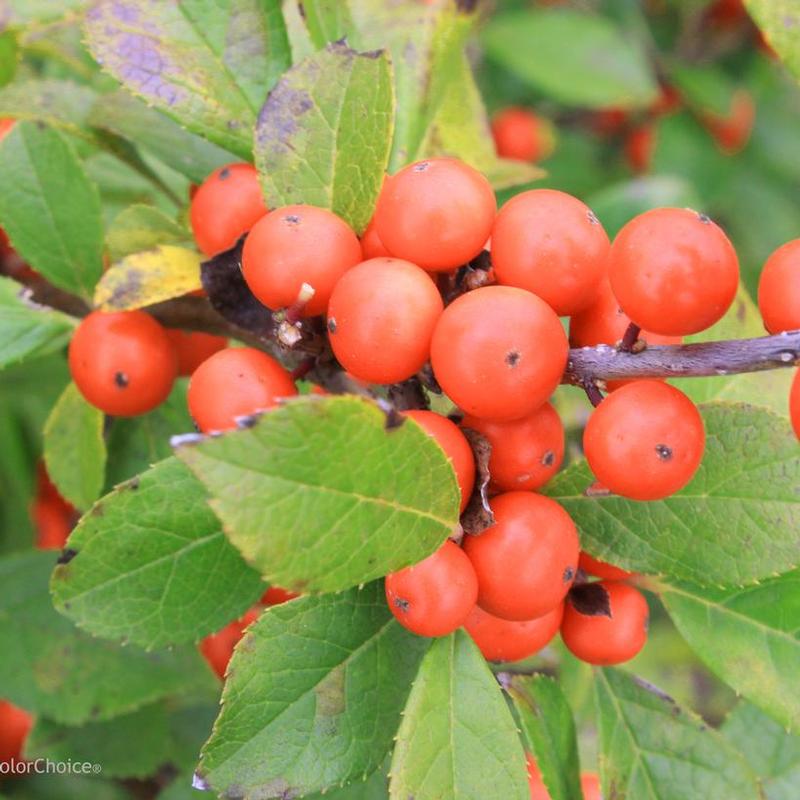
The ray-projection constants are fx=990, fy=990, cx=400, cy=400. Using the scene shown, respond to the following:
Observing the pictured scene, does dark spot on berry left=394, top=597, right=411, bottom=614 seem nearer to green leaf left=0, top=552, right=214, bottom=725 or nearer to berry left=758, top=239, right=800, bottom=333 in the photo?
berry left=758, top=239, right=800, bottom=333

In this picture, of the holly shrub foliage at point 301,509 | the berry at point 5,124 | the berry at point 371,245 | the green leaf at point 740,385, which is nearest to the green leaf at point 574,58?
the holly shrub foliage at point 301,509

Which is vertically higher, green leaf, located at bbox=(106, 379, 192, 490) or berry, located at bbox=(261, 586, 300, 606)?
green leaf, located at bbox=(106, 379, 192, 490)

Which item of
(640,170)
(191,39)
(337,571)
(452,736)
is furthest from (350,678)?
(640,170)

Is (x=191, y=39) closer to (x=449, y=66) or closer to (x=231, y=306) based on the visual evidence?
(x=231, y=306)

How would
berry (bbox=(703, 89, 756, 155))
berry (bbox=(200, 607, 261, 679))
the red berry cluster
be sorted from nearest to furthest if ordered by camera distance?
the red berry cluster → berry (bbox=(200, 607, 261, 679)) → berry (bbox=(703, 89, 756, 155))

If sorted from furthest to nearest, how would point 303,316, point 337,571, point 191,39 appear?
1. point 191,39
2. point 303,316
3. point 337,571

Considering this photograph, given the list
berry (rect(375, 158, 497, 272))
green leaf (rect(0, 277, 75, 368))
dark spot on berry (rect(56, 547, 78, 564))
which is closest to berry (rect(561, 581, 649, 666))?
berry (rect(375, 158, 497, 272))

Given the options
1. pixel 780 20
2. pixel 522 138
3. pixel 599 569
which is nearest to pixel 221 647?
pixel 599 569

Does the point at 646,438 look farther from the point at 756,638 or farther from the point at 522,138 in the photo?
the point at 522,138
